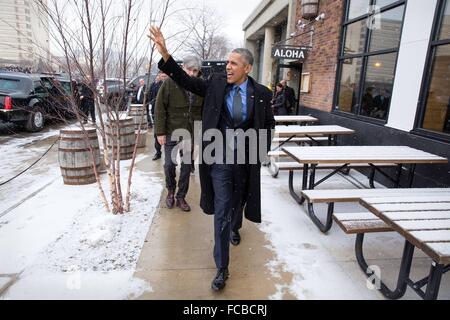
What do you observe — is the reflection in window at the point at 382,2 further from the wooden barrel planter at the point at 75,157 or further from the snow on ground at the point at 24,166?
the snow on ground at the point at 24,166

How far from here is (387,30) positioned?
5.55 metres

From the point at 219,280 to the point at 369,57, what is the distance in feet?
17.6

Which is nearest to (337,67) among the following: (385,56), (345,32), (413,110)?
(345,32)

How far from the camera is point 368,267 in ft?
9.37

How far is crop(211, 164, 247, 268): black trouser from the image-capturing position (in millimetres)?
2561

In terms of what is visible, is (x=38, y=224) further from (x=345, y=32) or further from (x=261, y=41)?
(x=261, y=41)

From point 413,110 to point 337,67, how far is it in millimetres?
2864

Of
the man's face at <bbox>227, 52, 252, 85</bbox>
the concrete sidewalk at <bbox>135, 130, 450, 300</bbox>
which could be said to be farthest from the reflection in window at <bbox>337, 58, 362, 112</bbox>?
the man's face at <bbox>227, 52, 252, 85</bbox>

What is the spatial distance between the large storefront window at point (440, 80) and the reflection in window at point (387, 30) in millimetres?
836

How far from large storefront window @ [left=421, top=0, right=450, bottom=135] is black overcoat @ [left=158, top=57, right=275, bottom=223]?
2902 mm

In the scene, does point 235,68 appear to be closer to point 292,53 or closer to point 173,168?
point 173,168

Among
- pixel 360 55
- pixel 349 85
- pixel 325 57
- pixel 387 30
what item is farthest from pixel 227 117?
pixel 325 57

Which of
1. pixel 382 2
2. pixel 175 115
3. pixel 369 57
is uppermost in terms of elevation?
pixel 382 2

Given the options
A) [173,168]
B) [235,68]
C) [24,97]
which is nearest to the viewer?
[235,68]
